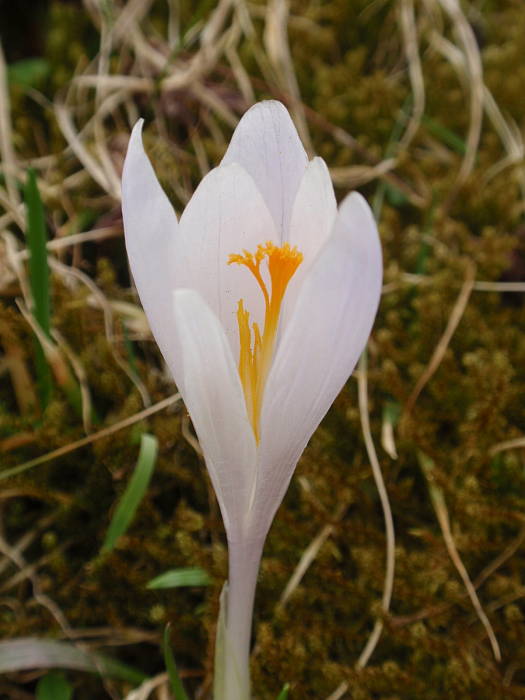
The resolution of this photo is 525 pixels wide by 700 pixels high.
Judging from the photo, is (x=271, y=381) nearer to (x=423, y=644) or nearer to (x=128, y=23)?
(x=423, y=644)

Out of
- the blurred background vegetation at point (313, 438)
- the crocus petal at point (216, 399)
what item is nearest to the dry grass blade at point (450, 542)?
the blurred background vegetation at point (313, 438)

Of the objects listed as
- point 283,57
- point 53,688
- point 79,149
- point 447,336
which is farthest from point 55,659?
point 283,57

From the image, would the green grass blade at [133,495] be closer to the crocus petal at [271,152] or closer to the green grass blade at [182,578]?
the green grass blade at [182,578]

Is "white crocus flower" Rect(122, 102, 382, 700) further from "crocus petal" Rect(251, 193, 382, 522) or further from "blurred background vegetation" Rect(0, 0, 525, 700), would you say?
"blurred background vegetation" Rect(0, 0, 525, 700)

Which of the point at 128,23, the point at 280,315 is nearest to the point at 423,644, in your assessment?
the point at 280,315

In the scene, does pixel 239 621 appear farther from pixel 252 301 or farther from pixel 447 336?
pixel 447 336

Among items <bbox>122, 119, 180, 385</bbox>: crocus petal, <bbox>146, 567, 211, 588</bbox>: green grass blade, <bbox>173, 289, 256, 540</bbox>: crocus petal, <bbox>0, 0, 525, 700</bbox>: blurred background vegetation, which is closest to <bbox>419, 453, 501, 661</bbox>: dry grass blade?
<bbox>0, 0, 525, 700</bbox>: blurred background vegetation
